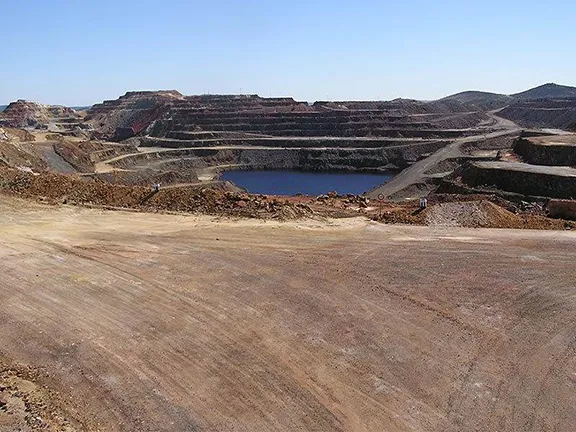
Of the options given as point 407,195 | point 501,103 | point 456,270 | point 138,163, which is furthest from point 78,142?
point 501,103

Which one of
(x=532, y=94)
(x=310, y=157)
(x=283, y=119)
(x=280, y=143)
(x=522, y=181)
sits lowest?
(x=310, y=157)

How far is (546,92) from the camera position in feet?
611

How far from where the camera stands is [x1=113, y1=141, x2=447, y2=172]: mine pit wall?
235ft

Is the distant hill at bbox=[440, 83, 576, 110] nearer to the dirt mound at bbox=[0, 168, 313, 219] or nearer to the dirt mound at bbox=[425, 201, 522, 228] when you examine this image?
the dirt mound at bbox=[425, 201, 522, 228]

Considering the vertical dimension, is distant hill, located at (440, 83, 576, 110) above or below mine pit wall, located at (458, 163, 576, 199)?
above

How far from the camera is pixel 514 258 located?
55.6 feet

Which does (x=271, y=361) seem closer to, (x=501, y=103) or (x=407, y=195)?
(x=407, y=195)

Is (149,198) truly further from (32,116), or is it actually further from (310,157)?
(32,116)

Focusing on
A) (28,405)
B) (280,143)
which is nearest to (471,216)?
(28,405)

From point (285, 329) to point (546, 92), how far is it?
199906 millimetres

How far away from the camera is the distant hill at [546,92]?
179500 millimetres

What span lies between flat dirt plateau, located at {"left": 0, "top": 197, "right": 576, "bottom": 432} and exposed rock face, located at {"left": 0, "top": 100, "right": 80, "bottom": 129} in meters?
90.7

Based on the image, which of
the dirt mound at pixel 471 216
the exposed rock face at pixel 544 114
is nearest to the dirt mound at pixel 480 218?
the dirt mound at pixel 471 216

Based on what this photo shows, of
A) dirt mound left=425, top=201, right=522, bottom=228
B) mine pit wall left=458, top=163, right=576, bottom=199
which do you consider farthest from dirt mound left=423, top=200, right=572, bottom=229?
mine pit wall left=458, top=163, right=576, bottom=199
